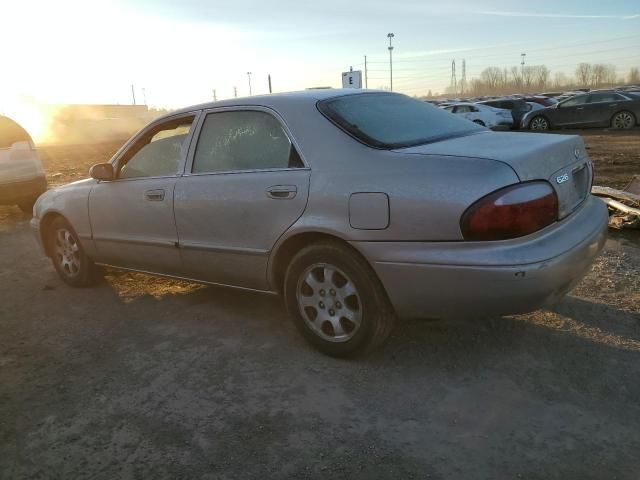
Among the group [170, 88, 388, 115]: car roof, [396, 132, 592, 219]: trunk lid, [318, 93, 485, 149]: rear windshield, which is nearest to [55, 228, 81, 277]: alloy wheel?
[170, 88, 388, 115]: car roof

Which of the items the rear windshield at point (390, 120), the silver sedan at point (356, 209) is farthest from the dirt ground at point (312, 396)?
the rear windshield at point (390, 120)

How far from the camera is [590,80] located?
5074 inches

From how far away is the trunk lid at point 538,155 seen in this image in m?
2.79

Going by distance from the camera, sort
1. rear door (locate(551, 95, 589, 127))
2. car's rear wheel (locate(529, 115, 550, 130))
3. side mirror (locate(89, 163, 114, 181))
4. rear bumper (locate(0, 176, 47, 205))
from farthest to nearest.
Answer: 1. car's rear wheel (locate(529, 115, 550, 130))
2. rear door (locate(551, 95, 589, 127))
3. rear bumper (locate(0, 176, 47, 205))
4. side mirror (locate(89, 163, 114, 181))

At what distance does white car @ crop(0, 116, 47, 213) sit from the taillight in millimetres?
8186

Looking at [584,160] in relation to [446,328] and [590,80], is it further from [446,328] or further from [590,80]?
[590,80]

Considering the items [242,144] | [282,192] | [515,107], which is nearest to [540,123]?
[515,107]

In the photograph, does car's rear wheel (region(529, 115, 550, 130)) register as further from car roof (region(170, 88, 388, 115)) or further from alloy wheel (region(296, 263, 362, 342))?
alloy wheel (region(296, 263, 362, 342))

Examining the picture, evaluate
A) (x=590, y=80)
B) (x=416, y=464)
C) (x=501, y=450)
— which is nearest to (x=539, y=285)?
(x=501, y=450)

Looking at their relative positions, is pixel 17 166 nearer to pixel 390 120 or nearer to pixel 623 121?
pixel 390 120

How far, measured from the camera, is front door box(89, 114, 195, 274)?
409 cm

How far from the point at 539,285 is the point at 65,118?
2559 inches

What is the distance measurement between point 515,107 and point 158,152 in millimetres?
20265

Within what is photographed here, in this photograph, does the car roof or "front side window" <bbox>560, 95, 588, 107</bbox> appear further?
"front side window" <bbox>560, 95, 588, 107</bbox>
